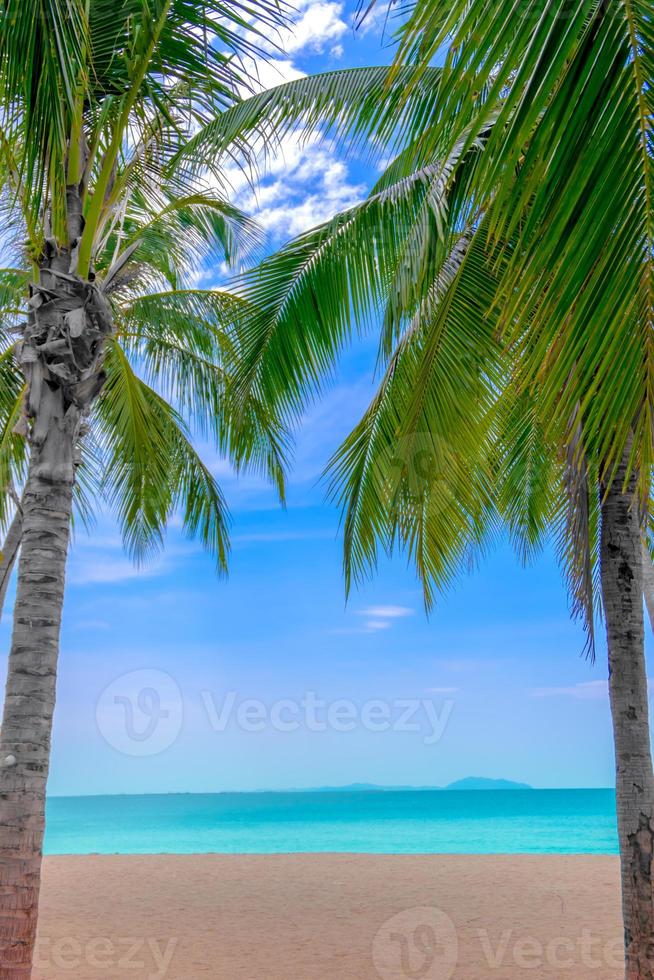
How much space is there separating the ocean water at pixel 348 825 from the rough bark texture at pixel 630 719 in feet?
69.9

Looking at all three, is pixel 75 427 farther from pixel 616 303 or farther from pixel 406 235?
pixel 616 303

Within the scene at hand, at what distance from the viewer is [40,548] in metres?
4.04

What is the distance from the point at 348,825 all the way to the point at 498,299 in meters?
35.9

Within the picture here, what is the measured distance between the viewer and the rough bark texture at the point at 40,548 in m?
3.59

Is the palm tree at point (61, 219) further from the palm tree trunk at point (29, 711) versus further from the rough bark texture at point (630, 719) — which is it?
the rough bark texture at point (630, 719)

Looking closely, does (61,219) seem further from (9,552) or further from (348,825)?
(348,825)

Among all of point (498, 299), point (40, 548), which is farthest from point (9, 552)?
point (498, 299)

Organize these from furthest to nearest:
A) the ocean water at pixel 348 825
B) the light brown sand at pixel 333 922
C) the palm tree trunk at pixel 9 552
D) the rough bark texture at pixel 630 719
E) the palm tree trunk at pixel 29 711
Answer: the ocean water at pixel 348 825
the palm tree trunk at pixel 9 552
the light brown sand at pixel 333 922
the rough bark texture at pixel 630 719
the palm tree trunk at pixel 29 711

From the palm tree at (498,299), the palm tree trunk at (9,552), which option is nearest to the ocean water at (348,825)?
the palm tree trunk at (9,552)

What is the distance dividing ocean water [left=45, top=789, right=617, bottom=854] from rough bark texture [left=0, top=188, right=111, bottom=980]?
2180 centimetres

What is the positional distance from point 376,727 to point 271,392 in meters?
49.1

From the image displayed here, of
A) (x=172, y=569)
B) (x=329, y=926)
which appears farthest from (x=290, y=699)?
(x=329, y=926)

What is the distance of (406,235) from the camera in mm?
5168

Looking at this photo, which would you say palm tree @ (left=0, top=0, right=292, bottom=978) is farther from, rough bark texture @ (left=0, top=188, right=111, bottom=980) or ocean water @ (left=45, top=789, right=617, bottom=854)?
ocean water @ (left=45, top=789, right=617, bottom=854)
